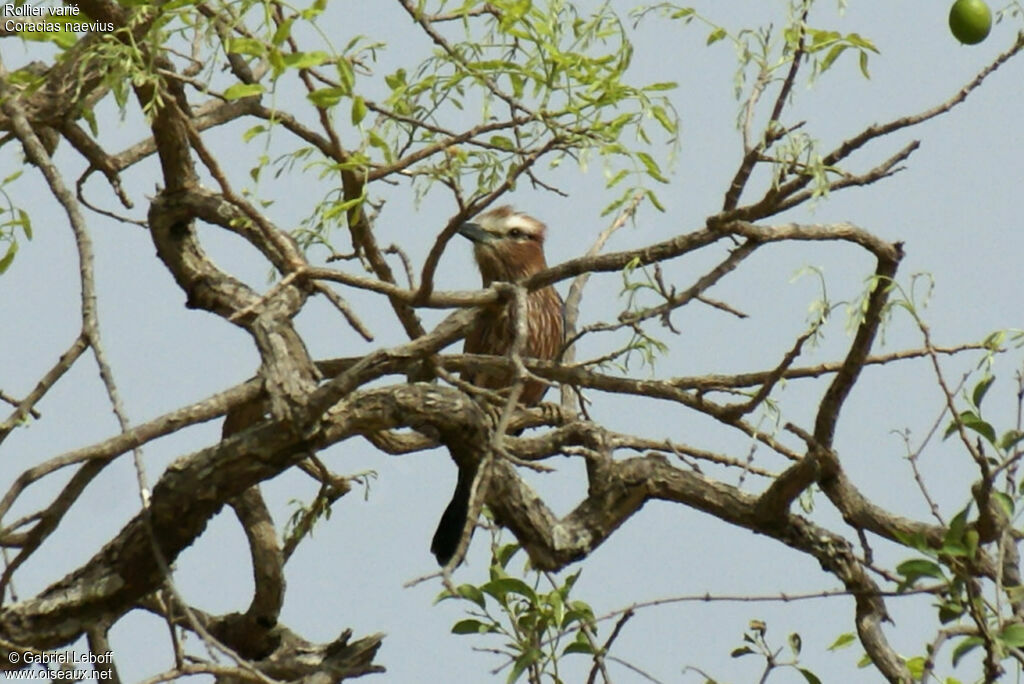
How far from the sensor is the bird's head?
625cm

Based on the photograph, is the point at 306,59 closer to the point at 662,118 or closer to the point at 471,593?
the point at 662,118

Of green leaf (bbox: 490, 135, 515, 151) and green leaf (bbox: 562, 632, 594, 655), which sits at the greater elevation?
green leaf (bbox: 490, 135, 515, 151)

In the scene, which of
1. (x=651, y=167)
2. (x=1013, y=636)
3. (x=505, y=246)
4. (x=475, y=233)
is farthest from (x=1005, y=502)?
(x=505, y=246)

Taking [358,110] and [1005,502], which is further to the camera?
[1005,502]

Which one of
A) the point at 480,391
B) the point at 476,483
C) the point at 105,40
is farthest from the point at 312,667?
the point at 105,40

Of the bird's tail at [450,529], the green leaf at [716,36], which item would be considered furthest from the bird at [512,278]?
the green leaf at [716,36]

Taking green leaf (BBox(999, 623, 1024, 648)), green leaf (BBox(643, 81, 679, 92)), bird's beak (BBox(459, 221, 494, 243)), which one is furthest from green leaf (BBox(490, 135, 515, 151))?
bird's beak (BBox(459, 221, 494, 243))

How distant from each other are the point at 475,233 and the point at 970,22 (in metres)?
3.13

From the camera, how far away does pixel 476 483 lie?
2.90 meters

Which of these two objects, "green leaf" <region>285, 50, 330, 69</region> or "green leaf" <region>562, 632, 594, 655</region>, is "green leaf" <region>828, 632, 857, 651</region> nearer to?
"green leaf" <region>562, 632, 594, 655</region>

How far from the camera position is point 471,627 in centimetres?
368

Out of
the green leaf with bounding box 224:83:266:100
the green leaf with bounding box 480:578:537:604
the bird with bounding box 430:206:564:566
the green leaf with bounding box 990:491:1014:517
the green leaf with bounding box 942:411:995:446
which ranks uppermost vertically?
the bird with bounding box 430:206:564:566

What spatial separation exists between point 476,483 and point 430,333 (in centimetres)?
65

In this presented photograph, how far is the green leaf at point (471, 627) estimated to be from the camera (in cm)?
368
